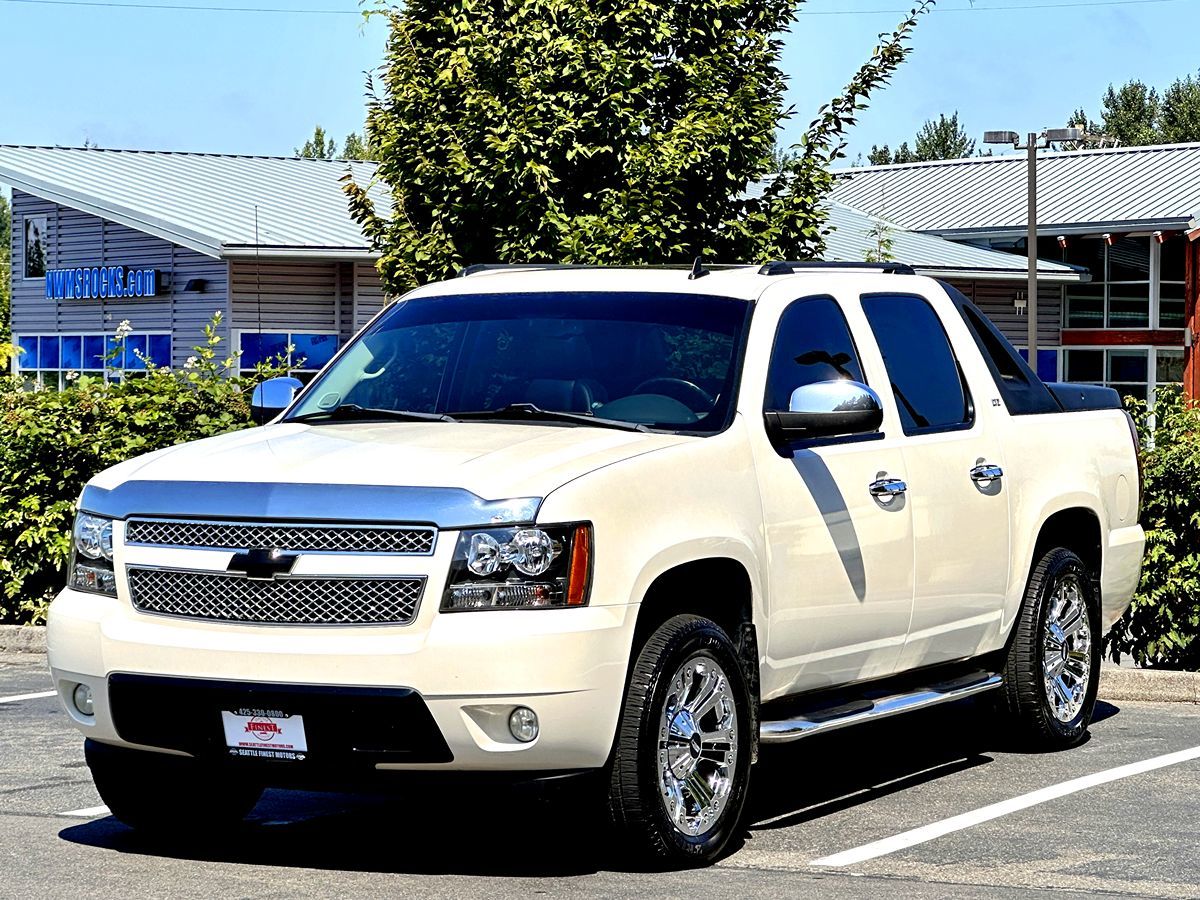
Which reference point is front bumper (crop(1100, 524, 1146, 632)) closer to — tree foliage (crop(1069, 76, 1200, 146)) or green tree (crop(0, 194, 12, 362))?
green tree (crop(0, 194, 12, 362))

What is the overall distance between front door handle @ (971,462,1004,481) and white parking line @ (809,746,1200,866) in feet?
4.16

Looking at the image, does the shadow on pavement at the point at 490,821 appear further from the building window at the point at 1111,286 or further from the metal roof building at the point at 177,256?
the building window at the point at 1111,286

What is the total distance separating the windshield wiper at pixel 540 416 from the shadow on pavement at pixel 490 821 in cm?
129

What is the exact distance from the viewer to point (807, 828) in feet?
24.2

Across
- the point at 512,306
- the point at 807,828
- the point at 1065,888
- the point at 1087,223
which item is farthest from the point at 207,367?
the point at 1087,223

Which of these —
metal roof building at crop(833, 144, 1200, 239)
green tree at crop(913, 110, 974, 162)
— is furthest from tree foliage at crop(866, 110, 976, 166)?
metal roof building at crop(833, 144, 1200, 239)

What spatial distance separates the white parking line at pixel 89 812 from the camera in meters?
7.56

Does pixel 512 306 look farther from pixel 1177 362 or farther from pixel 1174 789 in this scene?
pixel 1177 362

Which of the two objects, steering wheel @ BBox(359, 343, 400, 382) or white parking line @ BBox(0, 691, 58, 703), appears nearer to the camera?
steering wheel @ BBox(359, 343, 400, 382)

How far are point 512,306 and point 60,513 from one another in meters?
6.17

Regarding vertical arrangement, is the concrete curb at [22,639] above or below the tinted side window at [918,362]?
below

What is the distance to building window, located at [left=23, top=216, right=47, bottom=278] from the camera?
137ft

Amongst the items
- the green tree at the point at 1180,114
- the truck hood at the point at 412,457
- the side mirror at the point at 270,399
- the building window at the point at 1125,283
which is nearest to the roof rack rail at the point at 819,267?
the truck hood at the point at 412,457

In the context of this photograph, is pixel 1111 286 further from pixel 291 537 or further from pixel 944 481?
pixel 291 537
